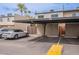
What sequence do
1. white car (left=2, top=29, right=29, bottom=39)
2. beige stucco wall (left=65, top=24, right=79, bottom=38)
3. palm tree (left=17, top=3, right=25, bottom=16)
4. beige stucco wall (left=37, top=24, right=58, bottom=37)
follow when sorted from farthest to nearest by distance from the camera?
beige stucco wall (left=65, top=24, right=79, bottom=38) → beige stucco wall (left=37, top=24, right=58, bottom=37) → white car (left=2, top=29, right=29, bottom=39) → palm tree (left=17, top=3, right=25, bottom=16)

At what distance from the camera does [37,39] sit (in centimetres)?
976

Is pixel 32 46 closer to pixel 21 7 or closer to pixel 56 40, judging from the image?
pixel 56 40

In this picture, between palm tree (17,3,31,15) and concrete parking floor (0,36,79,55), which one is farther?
palm tree (17,3,31,15)

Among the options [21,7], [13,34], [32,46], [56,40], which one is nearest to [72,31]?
[56,40]

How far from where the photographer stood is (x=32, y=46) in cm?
868

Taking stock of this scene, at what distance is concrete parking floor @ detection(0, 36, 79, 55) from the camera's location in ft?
25.0

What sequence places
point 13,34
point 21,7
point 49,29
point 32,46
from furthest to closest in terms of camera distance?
point 49,29, point 13,34, point 32,46, point 21,7

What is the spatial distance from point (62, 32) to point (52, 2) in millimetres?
2171

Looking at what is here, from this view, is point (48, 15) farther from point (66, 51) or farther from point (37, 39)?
point (66, 51)

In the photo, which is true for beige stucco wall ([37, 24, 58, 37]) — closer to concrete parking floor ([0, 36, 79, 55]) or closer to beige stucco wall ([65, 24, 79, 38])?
concrete parking floor ([0, 36, 79, 55])

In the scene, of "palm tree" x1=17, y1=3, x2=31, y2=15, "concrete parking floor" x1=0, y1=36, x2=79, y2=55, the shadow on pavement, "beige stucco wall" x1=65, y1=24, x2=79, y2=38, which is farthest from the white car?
"beige stucco wall" x1=65, y1=24, x2=79, y2=38

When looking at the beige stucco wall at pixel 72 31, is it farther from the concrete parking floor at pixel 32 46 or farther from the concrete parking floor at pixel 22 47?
the concrete parking floor at pixel 22 47

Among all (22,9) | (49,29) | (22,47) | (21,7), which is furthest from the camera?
(49,29)

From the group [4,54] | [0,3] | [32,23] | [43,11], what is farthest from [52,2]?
[4,54]
